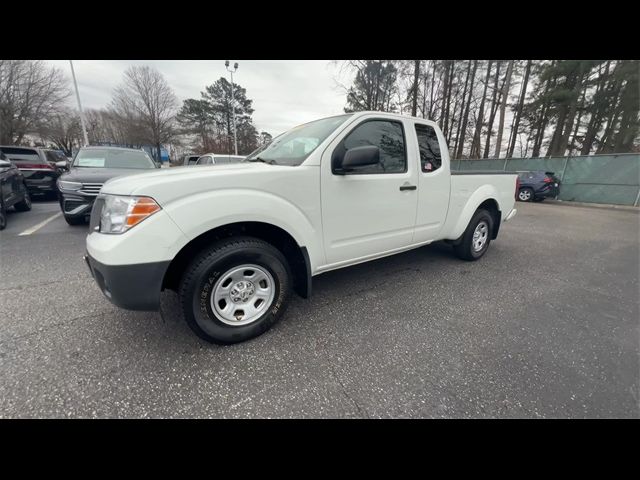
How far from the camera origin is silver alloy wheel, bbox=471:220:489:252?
162 inches

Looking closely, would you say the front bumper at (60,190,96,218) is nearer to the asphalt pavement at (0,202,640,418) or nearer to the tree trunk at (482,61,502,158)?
the asphalt pavement at (0,202,640,418)

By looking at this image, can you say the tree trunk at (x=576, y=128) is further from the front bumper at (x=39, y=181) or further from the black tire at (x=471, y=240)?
the front bumper at (x=39, y=181)

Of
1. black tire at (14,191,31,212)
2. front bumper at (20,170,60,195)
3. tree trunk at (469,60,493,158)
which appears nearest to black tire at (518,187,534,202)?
tree trunk at (469,60,493,158)

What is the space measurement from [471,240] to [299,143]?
9.98ft

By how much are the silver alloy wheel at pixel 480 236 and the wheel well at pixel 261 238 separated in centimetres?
303

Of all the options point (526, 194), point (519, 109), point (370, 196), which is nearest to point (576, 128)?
point (519, 109)

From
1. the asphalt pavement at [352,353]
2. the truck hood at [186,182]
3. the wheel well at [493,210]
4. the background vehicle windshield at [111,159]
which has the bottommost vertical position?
the asphalt pavement at [352,353]

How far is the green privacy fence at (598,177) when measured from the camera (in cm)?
1184

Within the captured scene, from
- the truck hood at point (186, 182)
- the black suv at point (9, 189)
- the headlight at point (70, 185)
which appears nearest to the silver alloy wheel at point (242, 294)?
the truck hood at point (186, 182)

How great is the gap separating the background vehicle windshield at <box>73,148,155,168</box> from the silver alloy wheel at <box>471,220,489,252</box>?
6.99m
